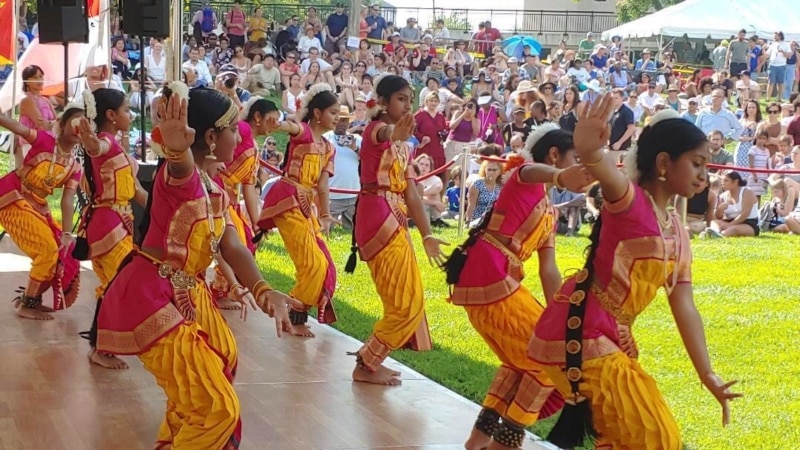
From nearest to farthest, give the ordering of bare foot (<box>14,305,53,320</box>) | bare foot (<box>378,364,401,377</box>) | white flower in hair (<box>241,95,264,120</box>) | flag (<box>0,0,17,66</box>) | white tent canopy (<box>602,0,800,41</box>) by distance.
Result: bare foot (<box>378,364,401,377</box>) → white flower in hair (<box>241,95,264,120</box>) → bare foot (<box>14,305,53,320</box>) → flag (<box>0,0,17,66</box>) → white tent canopy (<box>602,0,800,41</box>)

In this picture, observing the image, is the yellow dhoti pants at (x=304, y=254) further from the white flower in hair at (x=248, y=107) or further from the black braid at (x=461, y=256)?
the black braid at (x=461, y=256)

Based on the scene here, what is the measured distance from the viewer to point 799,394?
6121 millimetres

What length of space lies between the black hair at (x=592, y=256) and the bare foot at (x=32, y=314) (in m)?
5.15

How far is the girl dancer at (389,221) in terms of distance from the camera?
611cm

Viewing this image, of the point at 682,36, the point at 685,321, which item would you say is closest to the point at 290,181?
the point at 685,321

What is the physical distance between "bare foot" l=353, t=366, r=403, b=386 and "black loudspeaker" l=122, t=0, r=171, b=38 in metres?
4.34

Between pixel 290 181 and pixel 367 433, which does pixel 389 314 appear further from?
pixel 290 181

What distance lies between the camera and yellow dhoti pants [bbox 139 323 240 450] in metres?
3.80

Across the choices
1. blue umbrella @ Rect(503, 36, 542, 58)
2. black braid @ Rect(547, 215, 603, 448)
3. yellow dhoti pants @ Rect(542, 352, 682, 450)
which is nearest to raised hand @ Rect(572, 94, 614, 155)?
black braid @ Rect(547, 215, 603, 448)

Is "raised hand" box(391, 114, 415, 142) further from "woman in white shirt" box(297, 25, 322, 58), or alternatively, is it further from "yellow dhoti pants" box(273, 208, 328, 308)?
"woman in white shirt" box(297, 25, 322, 58)

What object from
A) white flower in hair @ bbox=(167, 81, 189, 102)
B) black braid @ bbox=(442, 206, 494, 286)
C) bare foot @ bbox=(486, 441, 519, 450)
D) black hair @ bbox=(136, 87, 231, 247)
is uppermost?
white flower in hair @ bbox=(167, 81, 189, 102)

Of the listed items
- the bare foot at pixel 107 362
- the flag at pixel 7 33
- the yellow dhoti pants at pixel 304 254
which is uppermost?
the flag at pixel 7 33

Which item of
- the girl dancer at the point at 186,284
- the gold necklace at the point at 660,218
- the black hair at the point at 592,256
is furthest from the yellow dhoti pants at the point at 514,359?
the girl dancer at the point at 186,284

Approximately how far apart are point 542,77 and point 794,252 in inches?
411
